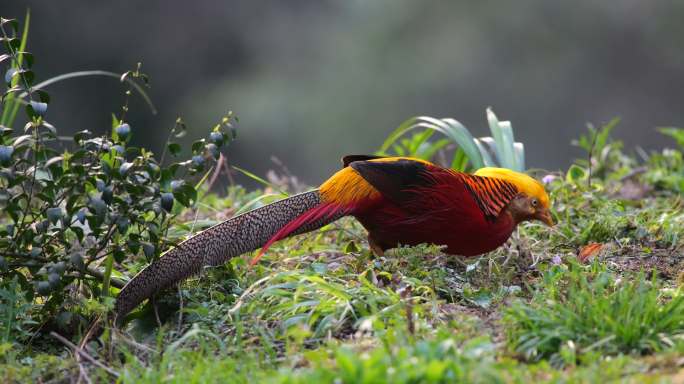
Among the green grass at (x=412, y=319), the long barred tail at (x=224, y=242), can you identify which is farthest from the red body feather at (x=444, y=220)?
the long barred tail at (x=224, y=242)

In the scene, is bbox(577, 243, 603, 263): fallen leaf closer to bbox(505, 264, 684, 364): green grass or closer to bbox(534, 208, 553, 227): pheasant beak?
bbox(534, 208, 553, 227): pheasant beak

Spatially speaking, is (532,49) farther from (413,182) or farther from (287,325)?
(287,325)

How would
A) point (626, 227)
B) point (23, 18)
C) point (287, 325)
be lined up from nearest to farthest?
point (287, 325) < point (626, 227) < point (23, 18)

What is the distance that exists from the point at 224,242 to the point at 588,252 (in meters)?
1.65

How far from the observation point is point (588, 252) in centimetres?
404

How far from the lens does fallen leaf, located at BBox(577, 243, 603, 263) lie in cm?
402

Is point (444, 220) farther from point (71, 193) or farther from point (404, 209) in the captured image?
point (71, 193)

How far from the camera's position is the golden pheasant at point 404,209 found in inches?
148

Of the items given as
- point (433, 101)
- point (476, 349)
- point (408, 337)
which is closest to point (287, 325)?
point (408, 337)

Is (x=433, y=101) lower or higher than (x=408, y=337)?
lower

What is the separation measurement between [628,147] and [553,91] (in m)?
1.18

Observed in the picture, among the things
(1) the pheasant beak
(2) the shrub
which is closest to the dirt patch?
(1) the pheasant beak

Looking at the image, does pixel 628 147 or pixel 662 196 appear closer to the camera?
pixel 662 196

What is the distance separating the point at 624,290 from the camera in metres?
2.88
